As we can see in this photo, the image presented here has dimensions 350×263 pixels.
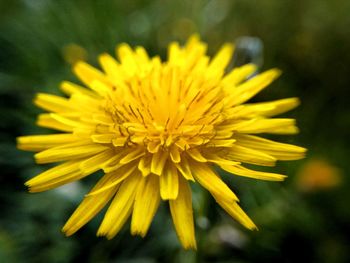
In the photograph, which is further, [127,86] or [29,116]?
[29,116]

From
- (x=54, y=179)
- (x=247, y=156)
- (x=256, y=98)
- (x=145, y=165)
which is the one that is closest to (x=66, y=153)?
(x=54, y=179)

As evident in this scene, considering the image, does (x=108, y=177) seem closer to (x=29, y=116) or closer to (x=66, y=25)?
(x=29, y=116)

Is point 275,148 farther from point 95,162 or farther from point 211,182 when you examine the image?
point 95,162

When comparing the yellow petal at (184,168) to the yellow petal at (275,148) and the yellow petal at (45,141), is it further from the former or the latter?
the yellow petal at (45,141)

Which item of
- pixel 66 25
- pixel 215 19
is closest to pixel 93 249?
pixel 66 25

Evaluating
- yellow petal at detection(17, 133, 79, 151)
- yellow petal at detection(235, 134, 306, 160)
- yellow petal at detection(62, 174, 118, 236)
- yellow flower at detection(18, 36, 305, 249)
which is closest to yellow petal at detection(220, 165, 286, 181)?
yellow flower at detection(18, 36, 305, 249)

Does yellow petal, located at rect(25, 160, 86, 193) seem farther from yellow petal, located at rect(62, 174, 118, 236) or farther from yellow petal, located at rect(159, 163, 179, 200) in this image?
yellow petal, located at rect(159, 163, 179, 200)

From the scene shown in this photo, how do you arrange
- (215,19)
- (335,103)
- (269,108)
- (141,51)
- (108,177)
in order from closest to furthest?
(108,177), (269,108), (141,51), (335,103), (215,19)
